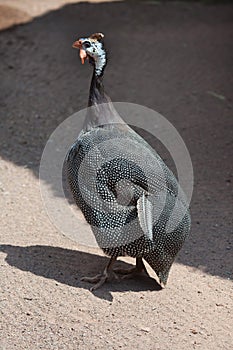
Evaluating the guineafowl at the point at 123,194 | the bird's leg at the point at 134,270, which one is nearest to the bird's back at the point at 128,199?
the guineafowl at the point at 123,194

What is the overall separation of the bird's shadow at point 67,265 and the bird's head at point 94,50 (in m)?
1.16

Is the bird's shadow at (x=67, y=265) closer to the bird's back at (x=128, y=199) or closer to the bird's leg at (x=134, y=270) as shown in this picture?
the bird's leg at (x=134, y=270)

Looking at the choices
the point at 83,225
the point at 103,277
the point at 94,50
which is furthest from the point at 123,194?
the point at 83,225

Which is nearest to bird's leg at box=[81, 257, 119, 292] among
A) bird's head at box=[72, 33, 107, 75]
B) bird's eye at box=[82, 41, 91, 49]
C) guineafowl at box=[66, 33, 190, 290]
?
guineafowl at box=[66, 33, 190, 290]

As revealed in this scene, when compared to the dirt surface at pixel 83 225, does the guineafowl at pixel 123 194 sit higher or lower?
higher

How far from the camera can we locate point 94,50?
4.32 metres

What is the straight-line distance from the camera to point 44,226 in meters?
5.00

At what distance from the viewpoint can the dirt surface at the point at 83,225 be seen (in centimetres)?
387

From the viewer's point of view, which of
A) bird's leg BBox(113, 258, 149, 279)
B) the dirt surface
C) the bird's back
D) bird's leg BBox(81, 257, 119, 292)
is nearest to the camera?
the dirt surface

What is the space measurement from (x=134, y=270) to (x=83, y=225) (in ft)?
2.50

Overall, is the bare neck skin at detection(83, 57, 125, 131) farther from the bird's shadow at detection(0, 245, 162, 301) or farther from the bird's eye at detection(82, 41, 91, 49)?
the bird's shadow at detection(0, 245, 162, 301)

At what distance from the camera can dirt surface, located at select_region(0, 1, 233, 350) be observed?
387cm

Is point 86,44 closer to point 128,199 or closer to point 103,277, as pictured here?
point 128,199

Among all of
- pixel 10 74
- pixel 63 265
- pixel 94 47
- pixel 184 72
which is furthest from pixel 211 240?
pixel 10 74
